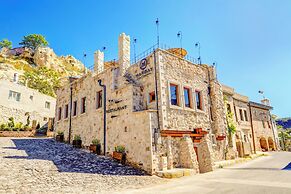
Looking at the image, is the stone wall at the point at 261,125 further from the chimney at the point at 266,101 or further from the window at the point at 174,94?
the window at the point at 174,94

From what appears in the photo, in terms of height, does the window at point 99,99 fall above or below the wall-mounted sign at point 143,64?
below

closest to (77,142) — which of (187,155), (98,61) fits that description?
(98,61)

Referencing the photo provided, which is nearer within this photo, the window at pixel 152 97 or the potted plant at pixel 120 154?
the potted plant at pixel 120 154

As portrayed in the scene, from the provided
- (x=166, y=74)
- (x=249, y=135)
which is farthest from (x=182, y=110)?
(x=249, y=135)

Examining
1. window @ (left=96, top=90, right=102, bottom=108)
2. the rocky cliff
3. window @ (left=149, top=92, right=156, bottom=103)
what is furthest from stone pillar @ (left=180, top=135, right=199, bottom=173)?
the rocky cliff

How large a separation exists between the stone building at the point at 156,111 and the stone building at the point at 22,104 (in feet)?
43.6

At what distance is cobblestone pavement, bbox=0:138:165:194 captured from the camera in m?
7.55

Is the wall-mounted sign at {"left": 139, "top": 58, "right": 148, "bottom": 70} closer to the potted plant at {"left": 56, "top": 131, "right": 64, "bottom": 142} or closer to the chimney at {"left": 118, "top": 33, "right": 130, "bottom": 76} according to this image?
the chimney at {"left": 118, "top": 33, "right": 130, "bottom": 76}

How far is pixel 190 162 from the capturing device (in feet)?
40.5

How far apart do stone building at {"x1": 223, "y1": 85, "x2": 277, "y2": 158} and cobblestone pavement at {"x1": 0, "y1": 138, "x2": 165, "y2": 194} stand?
13377mm

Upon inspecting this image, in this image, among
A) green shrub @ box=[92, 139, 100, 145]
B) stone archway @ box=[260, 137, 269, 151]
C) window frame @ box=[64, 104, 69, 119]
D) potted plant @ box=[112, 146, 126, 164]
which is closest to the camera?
potted plant @ box=[112, 146, 126, 164]

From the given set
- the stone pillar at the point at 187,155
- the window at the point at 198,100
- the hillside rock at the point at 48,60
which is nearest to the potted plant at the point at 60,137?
the stone pillar at the point at 187,155

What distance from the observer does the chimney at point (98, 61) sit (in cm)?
1870

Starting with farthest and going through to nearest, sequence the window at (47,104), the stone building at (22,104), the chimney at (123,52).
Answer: the window at (47,104) < the stone building at (22,104) < the chimney at (123,52)
